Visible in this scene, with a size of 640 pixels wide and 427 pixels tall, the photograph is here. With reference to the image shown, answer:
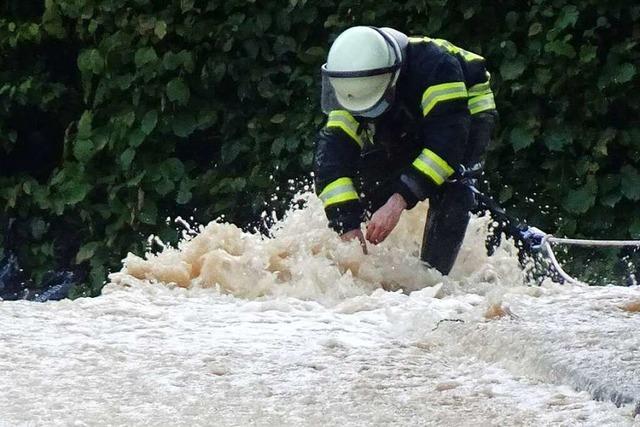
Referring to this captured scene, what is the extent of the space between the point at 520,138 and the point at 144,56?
2.36 m

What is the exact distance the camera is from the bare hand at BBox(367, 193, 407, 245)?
20.2 ft

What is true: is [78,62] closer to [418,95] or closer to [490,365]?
[418,95]

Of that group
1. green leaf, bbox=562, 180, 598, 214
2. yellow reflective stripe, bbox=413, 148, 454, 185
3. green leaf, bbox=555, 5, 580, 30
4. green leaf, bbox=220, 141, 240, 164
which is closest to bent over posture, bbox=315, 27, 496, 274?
yellow reflective stripe, bbox=413, 148, 454, 185

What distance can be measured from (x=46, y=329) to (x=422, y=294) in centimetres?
167

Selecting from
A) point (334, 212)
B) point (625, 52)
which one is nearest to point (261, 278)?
point (334, 212)

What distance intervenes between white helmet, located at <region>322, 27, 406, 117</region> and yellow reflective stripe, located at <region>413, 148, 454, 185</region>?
29 cm

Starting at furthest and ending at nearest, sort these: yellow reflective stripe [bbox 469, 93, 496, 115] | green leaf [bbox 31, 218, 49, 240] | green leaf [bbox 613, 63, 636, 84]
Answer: green leaf [bbox 31, 218, 49, 240] < green leaf [bbox 613, 63, 636, 84] < yellow reflective stripe [bbox 469, 93, 496, 115]

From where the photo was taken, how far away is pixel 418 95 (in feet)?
20.8

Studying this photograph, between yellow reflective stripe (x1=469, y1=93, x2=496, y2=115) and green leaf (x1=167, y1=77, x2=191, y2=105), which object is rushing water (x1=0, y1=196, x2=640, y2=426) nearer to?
yellow reflective stripe (x1=469, y1=93, x2=496, y2=115)

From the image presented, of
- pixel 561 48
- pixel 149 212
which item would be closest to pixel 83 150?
pixel 149 212

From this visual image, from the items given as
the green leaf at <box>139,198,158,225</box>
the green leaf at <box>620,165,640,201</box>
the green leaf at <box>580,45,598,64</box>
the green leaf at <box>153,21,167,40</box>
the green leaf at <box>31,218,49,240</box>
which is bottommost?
the green leaf at <box>31,218,49,240</box>

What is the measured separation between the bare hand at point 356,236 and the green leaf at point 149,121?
2.56 metres

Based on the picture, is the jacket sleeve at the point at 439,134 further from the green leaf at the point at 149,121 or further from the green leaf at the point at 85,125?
the green leaf at the point at 85,125

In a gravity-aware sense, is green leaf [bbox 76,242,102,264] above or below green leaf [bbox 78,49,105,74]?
below
